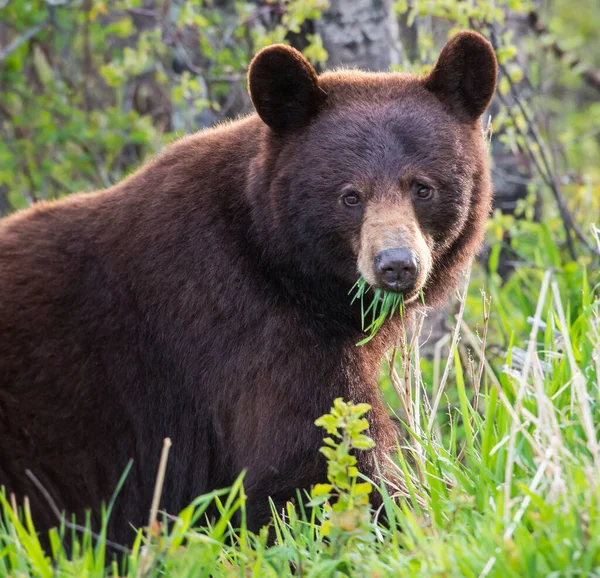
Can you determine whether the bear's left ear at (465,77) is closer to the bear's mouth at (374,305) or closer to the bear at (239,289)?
the bear at (239,289)

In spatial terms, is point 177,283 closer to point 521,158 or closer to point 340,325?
point 340,325

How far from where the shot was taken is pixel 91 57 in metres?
9.29

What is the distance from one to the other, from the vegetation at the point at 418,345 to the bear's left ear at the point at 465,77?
0.78 meters

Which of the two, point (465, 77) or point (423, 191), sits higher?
point (465, 77)

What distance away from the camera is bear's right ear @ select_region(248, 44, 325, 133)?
3.94 metres

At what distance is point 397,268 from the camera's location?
3531 mm

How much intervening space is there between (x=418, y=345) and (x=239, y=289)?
864mm

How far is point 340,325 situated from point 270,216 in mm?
530

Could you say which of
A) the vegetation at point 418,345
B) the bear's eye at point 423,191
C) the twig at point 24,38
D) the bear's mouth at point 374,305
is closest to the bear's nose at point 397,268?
the bear's mouth at point 374,305

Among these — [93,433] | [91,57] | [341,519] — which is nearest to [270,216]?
[93,433]

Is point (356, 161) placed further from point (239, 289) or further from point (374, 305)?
point (239, 289)

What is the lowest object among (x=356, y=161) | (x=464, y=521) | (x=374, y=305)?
(x=464, y=521)

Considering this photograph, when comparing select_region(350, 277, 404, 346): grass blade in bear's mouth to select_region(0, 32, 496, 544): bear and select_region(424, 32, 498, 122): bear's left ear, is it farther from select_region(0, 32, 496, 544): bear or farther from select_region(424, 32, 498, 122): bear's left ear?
select_region(424, 32, 498, 122): bear's left ear

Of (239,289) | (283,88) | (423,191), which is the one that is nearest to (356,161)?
(423,191)
